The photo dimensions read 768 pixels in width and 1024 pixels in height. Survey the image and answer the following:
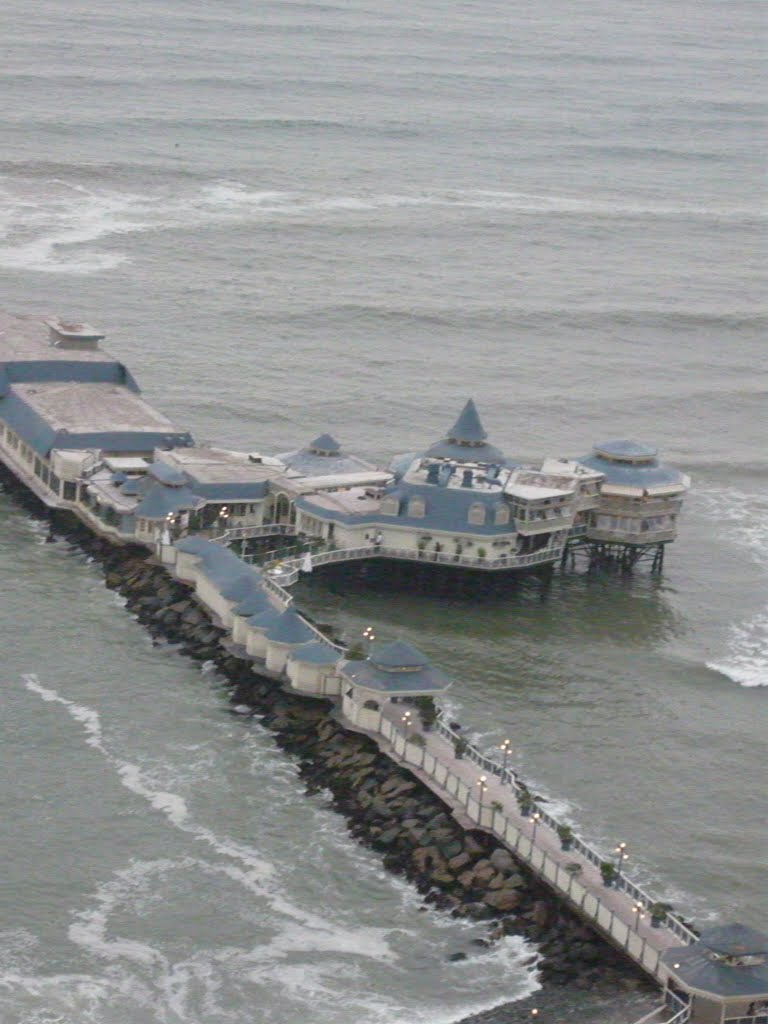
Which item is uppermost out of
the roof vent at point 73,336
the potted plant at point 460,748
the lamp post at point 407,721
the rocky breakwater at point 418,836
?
the roof vent at point 73,336

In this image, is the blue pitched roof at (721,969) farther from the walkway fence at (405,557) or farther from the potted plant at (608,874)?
the walkway fence at (405,557)

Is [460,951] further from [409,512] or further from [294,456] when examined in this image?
[294,456]

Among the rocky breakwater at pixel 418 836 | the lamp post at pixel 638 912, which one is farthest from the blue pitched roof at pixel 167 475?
the lamp post at pixel 638 912

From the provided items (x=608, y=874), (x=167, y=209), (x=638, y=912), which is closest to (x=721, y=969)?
(x=638, y=912)

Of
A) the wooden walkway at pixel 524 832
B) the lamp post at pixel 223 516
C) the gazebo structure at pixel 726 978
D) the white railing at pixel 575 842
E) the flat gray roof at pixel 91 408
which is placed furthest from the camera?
the flat gray roof at pixel 91 408

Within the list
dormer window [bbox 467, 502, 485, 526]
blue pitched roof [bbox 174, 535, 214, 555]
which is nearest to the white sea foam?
blue pitched roof [bbox 174, 535, 214, 555]

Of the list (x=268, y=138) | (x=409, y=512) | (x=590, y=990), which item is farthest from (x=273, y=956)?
(x=268, y=138)

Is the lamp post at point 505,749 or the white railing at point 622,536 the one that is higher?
the white railing at point 622,536
